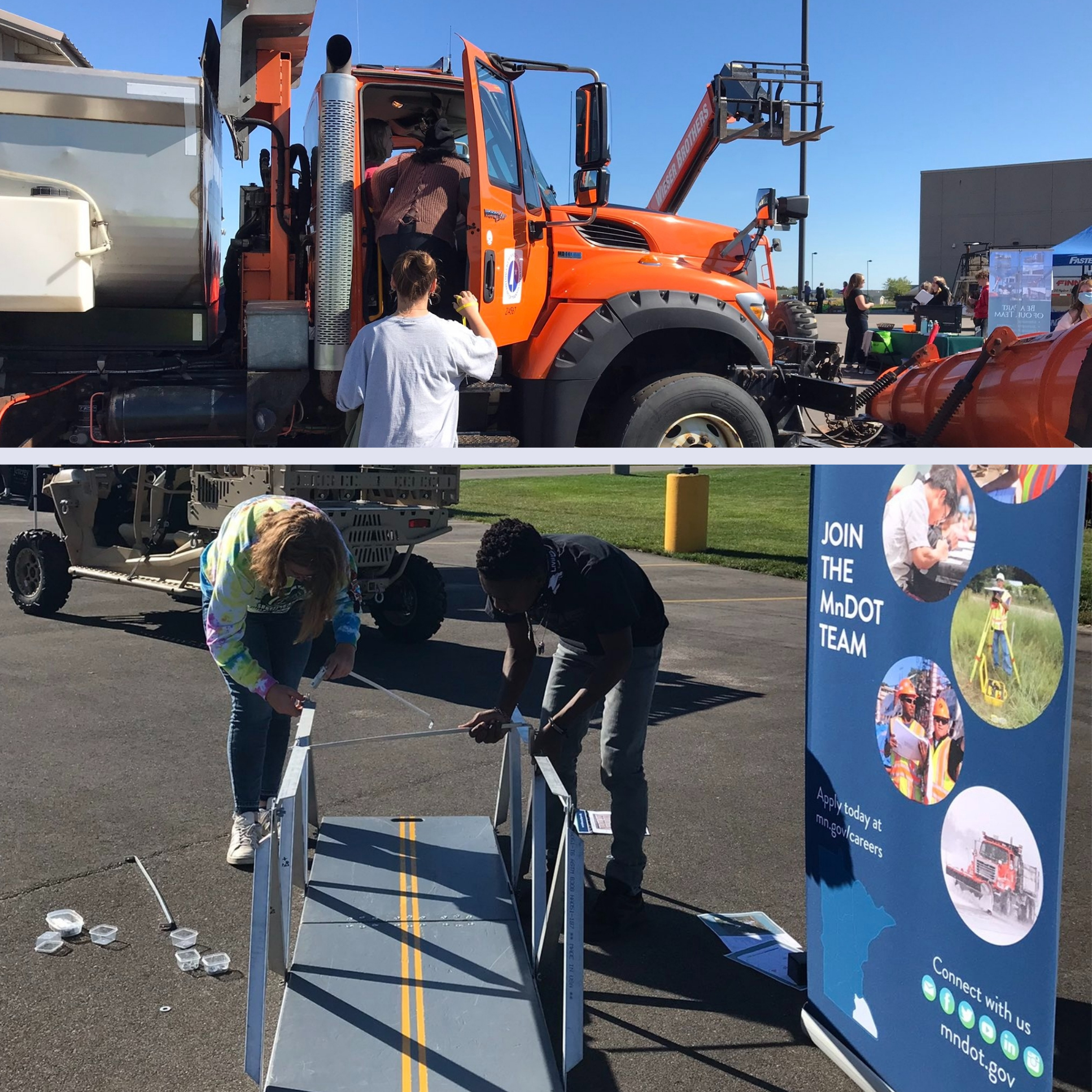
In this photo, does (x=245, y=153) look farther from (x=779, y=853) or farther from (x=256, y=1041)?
(x=779, y=853)

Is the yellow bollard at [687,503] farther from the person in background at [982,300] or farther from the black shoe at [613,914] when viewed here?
the black shoe at [613,914]

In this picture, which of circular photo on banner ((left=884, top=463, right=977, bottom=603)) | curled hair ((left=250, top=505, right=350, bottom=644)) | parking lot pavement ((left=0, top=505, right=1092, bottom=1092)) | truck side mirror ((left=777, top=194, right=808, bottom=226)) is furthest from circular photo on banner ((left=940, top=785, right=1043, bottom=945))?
curled hair ((left=250, top=505, right=350, bottom=644))

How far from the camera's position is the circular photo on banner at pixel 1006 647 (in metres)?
1.86

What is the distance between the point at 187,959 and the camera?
2725 mm

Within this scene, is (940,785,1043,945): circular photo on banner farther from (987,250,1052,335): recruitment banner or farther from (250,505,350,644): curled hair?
(250,505,350,644): curled hair

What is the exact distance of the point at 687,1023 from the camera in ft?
8.61

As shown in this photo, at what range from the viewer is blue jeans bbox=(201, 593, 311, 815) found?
255 centimetres

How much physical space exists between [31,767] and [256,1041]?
2.24m

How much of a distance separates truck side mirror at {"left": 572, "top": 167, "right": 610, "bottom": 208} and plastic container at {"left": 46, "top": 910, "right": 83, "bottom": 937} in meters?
2.45

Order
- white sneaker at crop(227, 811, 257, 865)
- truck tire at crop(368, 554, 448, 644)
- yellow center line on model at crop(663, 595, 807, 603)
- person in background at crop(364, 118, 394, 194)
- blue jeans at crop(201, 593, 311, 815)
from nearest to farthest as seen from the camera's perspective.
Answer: blue jeans at crop(201, 593, 311, 815), white sneaker at crop(227, 811, 257, 865), person in background at crop(364, 118, 394, 194), truck tire at crop(368, 554, 448, 644), yellow center line on model at crop(663, 595, 807, 603)

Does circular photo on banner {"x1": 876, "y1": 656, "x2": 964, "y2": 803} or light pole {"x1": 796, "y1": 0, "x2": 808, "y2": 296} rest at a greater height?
light pole {"x1": 796, "y1": 0, "x2": 808, "y2": 296}

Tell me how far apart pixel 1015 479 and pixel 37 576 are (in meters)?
2.61

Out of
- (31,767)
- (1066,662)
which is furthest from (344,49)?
(31,767)

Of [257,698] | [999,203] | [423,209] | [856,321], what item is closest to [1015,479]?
[999,203]
